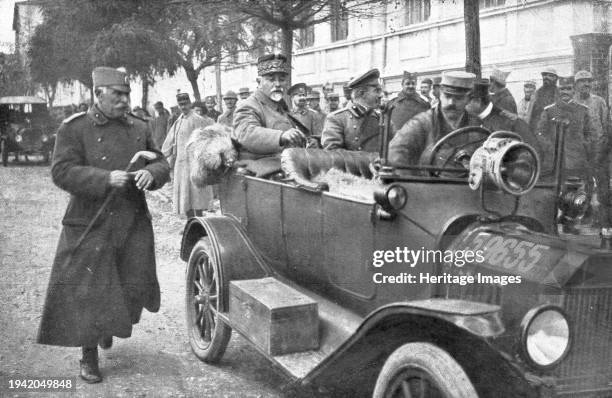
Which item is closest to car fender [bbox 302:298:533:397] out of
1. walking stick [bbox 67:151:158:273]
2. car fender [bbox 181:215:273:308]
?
car fender [bbox 181:215:273:308]

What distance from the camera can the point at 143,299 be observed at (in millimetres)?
4434

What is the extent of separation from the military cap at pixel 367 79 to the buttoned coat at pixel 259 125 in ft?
2.00

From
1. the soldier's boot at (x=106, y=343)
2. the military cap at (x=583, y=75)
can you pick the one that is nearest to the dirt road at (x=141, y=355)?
the soldier's boot at (x=106, y=343)

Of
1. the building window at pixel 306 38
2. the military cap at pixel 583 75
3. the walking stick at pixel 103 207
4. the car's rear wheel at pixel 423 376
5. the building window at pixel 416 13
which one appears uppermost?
the building window at pixel 306 38

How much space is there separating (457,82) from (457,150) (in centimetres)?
44

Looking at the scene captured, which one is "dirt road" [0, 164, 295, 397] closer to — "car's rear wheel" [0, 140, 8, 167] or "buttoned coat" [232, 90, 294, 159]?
"buttoned coat" [232, 90, 294, 159]

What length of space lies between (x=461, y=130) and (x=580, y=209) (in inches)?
27.2

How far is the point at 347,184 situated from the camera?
378 cm

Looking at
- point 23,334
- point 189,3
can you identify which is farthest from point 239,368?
point 189,3

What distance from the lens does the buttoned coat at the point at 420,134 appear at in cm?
365

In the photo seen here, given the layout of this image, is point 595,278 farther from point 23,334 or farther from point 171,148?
point 171,148

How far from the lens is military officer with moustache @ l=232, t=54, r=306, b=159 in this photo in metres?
4.64

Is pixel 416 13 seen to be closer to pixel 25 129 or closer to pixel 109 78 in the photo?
pixel 109 78

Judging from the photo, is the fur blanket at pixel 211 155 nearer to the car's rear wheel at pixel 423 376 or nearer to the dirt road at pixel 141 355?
the dirt road at pixel 141 355
